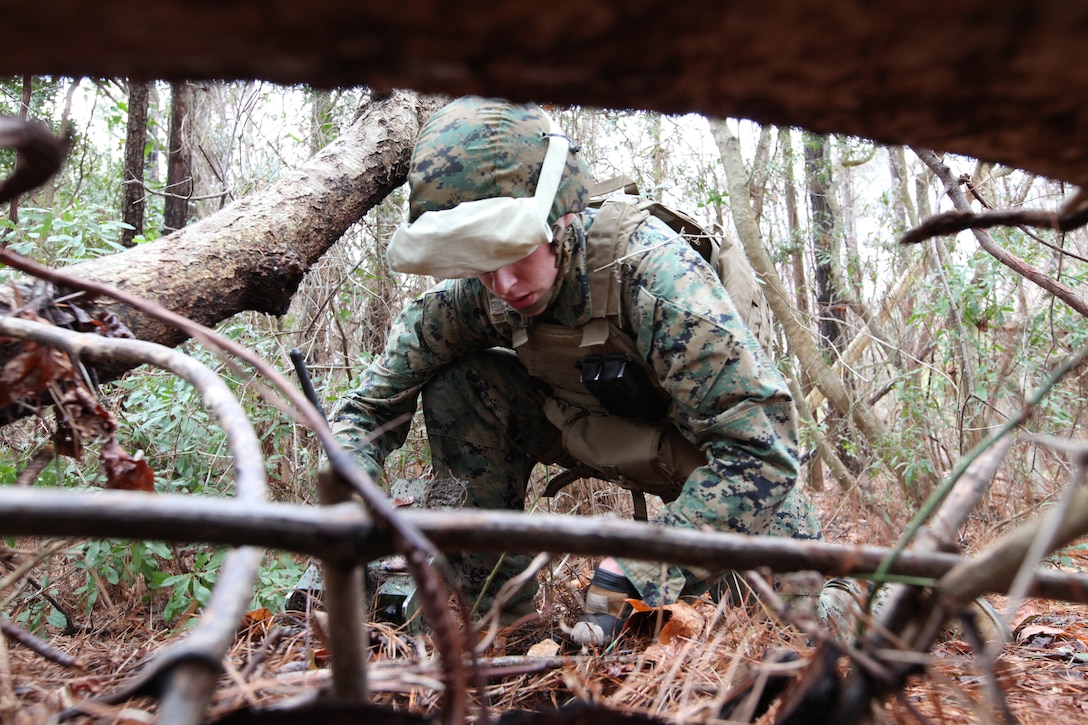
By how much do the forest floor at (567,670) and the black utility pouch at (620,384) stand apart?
657 mm

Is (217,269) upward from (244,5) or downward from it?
downward

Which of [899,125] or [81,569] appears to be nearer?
[899,125]

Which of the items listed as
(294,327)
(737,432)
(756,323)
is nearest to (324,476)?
(737,432)

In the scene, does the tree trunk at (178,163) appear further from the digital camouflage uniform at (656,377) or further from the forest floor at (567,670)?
the forest floor at (567,670)

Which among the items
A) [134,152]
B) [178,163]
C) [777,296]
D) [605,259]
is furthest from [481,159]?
[777,296]

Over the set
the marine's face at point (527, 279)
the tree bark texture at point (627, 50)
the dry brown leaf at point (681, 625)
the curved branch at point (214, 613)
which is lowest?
the dry brown leaf at point (681, 625)

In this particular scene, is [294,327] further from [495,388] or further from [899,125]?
[899,125]

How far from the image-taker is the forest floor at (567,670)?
1036 mm

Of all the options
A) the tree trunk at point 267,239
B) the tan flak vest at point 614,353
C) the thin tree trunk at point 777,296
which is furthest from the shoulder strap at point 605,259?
the thin tree trunk at point 777,296

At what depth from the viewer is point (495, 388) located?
9.78 ft

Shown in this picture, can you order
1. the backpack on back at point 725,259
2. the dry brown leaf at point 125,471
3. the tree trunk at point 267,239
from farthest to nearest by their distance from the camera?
the backpack on back at point 725,259, the tree trunk at point 267,239, the dry brown leaf at point 125,471

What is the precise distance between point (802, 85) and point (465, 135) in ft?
5.67

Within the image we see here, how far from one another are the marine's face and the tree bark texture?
159 cm

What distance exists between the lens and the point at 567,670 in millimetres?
1431
